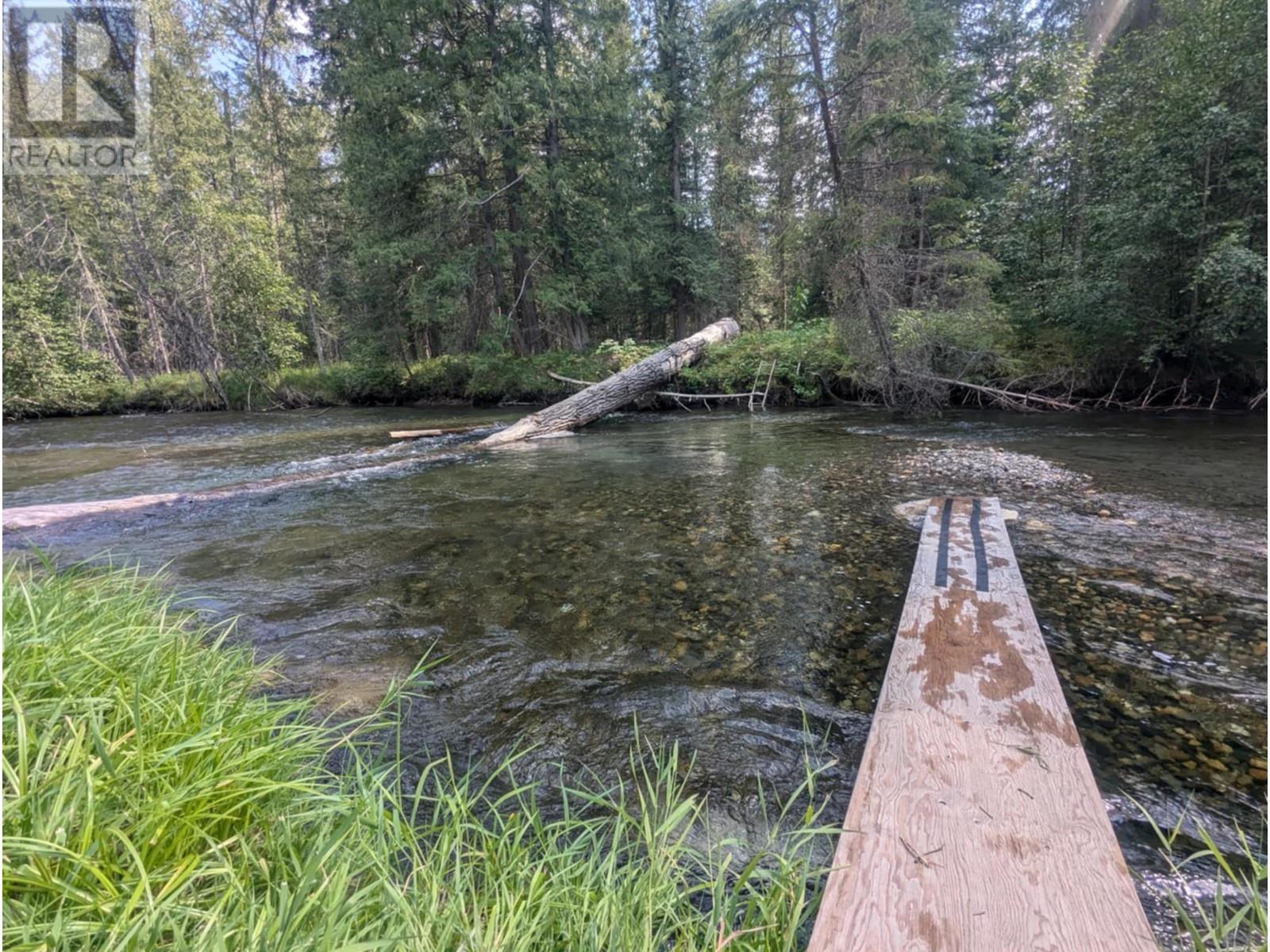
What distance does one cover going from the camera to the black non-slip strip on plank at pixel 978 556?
334cm

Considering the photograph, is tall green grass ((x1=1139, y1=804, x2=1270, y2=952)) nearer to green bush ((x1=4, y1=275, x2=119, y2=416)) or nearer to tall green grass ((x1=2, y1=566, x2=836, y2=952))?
tall green grass ((x1=2, y1=566, x2=836, y2=952))

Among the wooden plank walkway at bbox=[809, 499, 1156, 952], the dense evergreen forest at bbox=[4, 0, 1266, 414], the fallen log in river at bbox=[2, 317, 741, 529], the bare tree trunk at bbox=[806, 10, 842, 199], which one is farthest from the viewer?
the bare tree trunk at bbox=[806, 10, 842, 199]

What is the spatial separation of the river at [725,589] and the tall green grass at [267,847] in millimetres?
372

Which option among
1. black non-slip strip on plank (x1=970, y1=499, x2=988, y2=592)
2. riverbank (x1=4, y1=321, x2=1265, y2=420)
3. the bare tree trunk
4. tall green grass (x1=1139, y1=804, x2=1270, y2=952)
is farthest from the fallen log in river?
tall green grass (x1=1139, y1=804, x2=1270, y2=952)

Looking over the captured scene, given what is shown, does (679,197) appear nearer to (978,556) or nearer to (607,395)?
(607,395)

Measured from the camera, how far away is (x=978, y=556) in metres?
3.76

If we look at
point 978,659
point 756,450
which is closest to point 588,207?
point 756,450

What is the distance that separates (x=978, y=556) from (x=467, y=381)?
16.0m

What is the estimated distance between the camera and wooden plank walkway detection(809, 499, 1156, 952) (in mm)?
1312

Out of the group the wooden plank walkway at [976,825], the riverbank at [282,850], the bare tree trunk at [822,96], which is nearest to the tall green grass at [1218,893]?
the riverbank at [282,850]

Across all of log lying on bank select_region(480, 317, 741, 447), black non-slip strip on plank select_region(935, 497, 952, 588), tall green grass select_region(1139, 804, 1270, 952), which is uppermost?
log lying on bank select_region(480, 317, 741, 447)

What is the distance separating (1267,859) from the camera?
1687mm

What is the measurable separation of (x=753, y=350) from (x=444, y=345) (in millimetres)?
11312

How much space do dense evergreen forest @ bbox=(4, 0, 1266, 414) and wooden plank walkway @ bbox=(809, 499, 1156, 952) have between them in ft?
31.5
